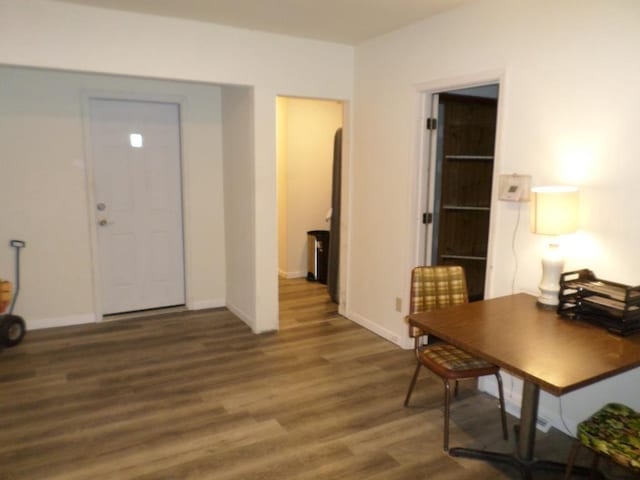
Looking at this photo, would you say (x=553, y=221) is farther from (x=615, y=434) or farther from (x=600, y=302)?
(x=615, y=434)

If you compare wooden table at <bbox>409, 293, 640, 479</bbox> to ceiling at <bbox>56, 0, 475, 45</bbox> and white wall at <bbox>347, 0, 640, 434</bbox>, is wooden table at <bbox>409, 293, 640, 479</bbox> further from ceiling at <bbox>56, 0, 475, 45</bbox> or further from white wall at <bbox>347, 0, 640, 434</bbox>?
ceiling at <bbox>56, 0, 475, 45</bbox>

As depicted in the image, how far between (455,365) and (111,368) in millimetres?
2534

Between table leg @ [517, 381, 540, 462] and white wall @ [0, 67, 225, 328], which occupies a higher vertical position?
white wall @ [0, 67, 225, 328]

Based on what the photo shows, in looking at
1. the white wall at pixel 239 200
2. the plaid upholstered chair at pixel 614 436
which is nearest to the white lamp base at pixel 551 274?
the plaid upholstered chair at pixel 614 436

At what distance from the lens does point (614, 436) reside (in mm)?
1908

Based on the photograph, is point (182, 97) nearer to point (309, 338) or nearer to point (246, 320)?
point (246, 320)

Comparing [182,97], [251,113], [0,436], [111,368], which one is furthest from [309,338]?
[182,97]

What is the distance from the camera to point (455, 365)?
2.58 metres

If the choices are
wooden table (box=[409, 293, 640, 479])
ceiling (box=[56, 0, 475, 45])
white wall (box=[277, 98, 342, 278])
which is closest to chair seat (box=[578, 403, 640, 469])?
wooden table (box=[409, 293, 640, 479])

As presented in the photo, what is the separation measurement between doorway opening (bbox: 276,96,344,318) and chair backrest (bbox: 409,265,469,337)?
292 cm

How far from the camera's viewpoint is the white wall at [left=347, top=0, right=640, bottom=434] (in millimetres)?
2357

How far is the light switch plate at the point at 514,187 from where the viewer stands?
2.82 m

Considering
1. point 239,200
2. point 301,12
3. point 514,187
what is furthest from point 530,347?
point 239,200

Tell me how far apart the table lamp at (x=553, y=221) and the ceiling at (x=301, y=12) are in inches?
59.3
